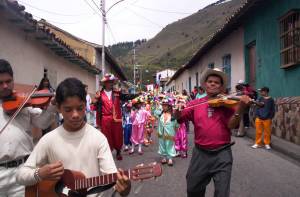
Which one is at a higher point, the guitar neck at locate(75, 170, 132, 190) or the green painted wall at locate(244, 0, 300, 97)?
the green painted wall at locate(244, 0, 300, 97)

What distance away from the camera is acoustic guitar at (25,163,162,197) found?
105 inches

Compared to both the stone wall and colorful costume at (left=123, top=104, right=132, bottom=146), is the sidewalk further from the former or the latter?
colorful costume at (left=123, top=104, right=132, bottom=146)

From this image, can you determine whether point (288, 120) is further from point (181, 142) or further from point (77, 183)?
point (77, 183)

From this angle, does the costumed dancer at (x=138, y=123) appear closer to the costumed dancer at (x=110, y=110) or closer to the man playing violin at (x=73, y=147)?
the costumed dancer at (x=110, y=110)

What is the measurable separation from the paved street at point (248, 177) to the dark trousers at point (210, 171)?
2.13 metres

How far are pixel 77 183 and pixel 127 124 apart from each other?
33.4 feet

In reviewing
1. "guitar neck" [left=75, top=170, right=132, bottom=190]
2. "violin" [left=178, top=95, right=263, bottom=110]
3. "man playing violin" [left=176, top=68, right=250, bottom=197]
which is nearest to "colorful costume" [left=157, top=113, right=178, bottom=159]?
"man playing violin" [left=176, top=68, right=250, bottom=197]

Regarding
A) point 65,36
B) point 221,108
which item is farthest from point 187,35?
point 221,108

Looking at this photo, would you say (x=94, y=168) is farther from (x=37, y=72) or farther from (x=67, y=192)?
(x=37, y=72)

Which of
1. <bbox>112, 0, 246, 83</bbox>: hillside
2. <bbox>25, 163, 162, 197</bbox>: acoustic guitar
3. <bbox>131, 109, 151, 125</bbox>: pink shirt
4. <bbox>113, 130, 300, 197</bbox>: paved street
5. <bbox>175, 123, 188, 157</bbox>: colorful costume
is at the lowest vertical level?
<bbox>113, 130, 300, 197</bbox>: paved street

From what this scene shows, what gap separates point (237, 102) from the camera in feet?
Result: 15.4

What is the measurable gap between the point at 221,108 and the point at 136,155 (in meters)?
7.03

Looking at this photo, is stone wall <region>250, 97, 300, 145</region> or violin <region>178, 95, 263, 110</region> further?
stone wall <region>250, 97, 300, 145</region>

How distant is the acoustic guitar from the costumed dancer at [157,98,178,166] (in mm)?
6961
